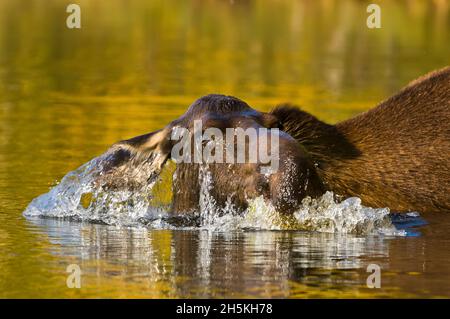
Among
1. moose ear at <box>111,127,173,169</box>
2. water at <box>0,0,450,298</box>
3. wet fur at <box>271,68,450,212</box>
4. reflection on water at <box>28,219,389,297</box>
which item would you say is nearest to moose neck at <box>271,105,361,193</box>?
wet fur at <box>271,68,450,212</box>

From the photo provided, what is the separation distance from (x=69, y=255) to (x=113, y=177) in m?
1.46

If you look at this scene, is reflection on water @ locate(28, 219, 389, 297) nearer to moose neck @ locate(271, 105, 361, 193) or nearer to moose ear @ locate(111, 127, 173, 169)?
moose ear @ locate(111, 127, 173, 169)

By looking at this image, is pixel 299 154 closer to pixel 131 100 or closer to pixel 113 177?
pixel 113 177

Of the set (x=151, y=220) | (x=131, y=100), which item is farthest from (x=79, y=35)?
(x=151, y=220)

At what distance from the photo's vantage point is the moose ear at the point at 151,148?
36.9 feet

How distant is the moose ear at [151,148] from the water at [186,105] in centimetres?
49

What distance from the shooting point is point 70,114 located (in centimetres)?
1881

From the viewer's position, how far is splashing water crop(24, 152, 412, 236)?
35.7 ft

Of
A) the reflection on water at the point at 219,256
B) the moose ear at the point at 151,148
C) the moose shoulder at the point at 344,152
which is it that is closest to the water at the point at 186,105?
the reflection on water at the point at 219,256

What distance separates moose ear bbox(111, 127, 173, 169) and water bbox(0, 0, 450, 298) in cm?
49

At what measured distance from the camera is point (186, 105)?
19469 millimetres

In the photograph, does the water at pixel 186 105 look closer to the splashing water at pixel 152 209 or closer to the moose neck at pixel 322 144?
the splashing water at pixel 152 209

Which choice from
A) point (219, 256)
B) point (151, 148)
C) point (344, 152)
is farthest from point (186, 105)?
point (219, 256)

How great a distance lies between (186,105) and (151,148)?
8.19 metres
